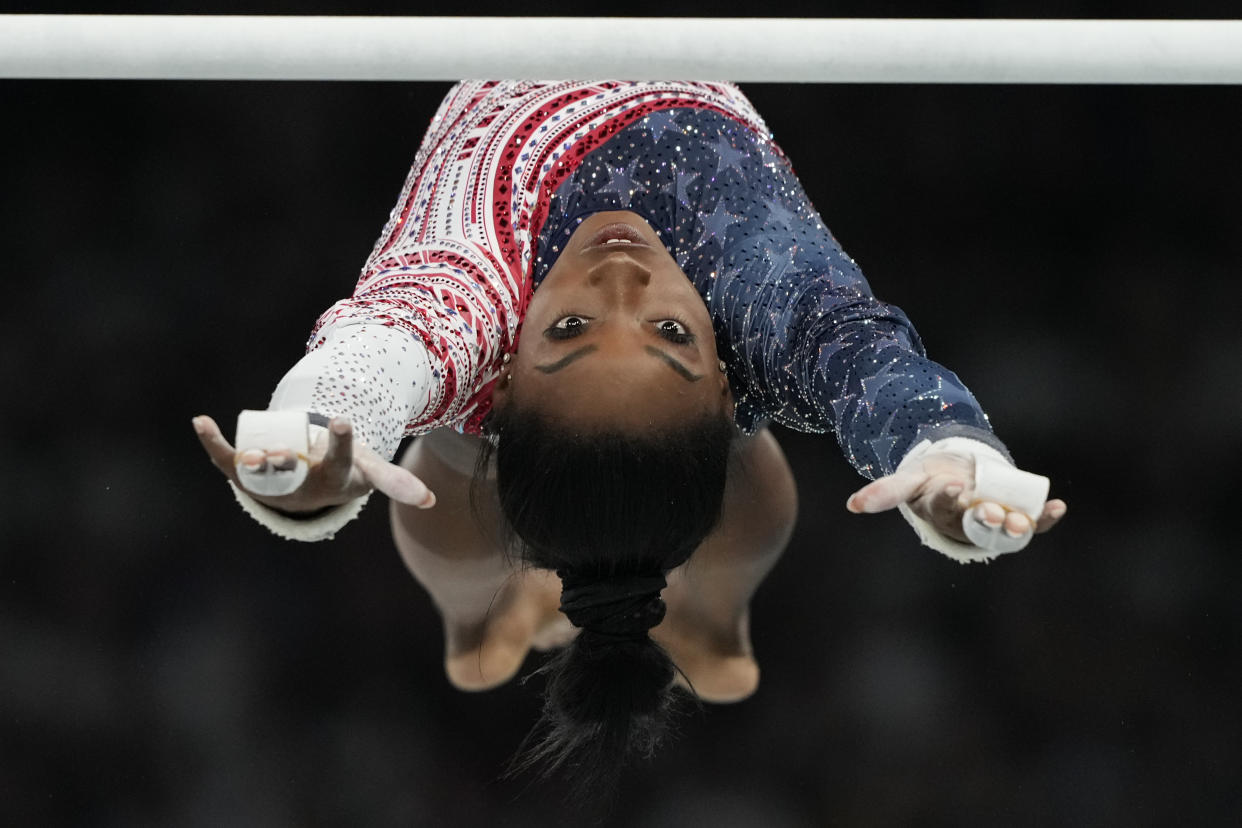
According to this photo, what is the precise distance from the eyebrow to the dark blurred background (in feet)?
5.47

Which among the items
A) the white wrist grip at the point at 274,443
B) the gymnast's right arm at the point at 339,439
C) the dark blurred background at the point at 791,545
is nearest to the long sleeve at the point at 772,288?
the gymnast's right arm at the point at 339,439

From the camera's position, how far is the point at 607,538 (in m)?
1.38

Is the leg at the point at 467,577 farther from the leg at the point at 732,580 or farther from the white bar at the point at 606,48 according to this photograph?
the white bar at the point at 606,48

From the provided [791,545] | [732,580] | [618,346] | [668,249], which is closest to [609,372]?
[618,346]

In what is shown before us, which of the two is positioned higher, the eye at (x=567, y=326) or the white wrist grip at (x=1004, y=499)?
the eye at (x=567, y=326)

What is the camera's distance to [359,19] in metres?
1.11

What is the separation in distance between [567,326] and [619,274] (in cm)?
8

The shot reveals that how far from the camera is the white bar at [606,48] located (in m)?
1.11

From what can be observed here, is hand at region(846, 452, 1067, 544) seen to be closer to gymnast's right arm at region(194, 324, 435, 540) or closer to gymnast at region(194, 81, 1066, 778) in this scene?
gymnast at region(194, 81, 1066, 778)

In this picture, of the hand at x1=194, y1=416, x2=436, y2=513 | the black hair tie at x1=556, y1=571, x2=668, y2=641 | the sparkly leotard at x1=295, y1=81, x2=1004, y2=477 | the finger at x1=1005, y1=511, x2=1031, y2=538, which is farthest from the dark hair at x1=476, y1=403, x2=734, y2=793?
the finger at x1=1005, y1=511, x2=1031, y2=538

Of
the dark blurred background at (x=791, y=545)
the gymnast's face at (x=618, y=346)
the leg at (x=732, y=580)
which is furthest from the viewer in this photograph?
the dark blurred background at (x=791, y=545)

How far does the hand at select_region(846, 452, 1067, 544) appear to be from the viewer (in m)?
0.98

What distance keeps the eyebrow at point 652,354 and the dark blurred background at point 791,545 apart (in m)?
1.67

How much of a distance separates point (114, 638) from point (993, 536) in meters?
2.34
